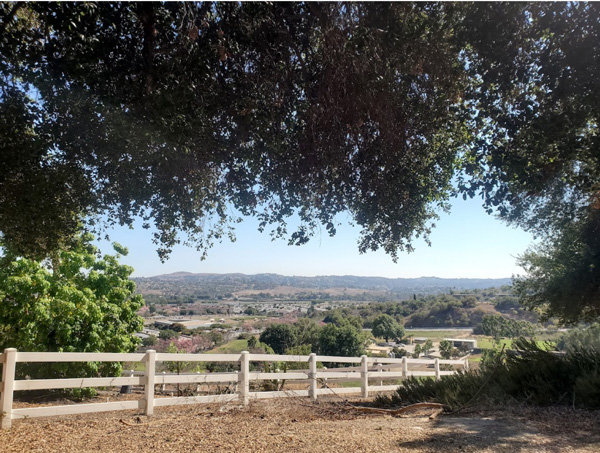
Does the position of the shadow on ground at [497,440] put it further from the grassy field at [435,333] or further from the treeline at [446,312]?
the grassy field at [435,333]

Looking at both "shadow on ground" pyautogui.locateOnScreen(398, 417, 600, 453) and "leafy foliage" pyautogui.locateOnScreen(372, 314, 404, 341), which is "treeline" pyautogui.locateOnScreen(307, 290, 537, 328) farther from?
"shadow on ground" pyautogui.locateOnScreen(398, 417, 600, 453)

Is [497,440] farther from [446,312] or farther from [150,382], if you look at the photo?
[446,312]

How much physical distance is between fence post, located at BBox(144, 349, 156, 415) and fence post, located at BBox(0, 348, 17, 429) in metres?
1.99

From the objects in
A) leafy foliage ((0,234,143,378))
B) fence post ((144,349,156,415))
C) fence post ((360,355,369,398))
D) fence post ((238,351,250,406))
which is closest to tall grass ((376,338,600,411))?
fence post ((360,355,369,398))

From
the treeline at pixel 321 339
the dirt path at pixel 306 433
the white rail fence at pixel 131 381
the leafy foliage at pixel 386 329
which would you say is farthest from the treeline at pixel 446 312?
the dirt path at pixel 306 433

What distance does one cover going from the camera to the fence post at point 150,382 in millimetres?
7633

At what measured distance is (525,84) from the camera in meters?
6.78

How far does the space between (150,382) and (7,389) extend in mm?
2137

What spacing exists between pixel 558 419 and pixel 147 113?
732cm

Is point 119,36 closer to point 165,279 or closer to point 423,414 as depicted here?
point 423,414

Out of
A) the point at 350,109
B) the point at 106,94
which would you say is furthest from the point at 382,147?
the point at 106,94

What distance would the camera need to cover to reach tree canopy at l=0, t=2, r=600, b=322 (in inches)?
238

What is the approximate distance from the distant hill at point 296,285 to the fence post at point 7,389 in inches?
4203

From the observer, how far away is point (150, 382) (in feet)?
25.6
